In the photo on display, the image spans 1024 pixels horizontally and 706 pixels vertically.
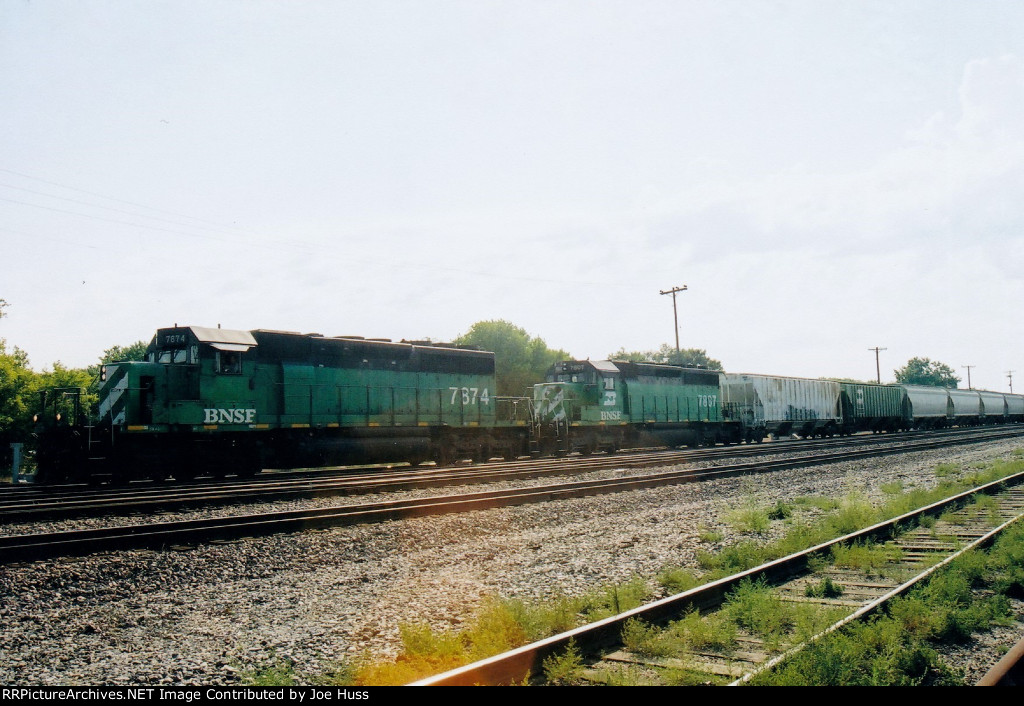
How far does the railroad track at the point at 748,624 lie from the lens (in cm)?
413

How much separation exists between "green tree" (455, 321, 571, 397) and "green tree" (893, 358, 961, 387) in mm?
88175

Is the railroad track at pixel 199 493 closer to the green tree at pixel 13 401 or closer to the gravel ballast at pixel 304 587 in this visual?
the gravel ballast at pixel 304 587

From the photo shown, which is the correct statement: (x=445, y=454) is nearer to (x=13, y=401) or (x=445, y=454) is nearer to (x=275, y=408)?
(x=275, y=408)

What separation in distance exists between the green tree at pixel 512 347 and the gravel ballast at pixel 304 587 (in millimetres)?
63287

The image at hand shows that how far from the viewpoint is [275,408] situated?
691 inches

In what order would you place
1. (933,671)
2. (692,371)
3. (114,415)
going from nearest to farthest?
(933,671) < (114,415) < (692,371)

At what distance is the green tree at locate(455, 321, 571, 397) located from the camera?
250ft

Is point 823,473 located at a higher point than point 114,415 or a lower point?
lower

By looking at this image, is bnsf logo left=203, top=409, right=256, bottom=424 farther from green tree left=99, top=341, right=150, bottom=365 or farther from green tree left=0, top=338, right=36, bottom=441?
green tree left=99, top=341, right=150, bottom=365

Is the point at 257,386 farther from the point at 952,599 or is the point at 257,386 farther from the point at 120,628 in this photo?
the point at 952,599

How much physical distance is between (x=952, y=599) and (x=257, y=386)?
14.9 metres

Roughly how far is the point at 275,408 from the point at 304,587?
11.6 meters
